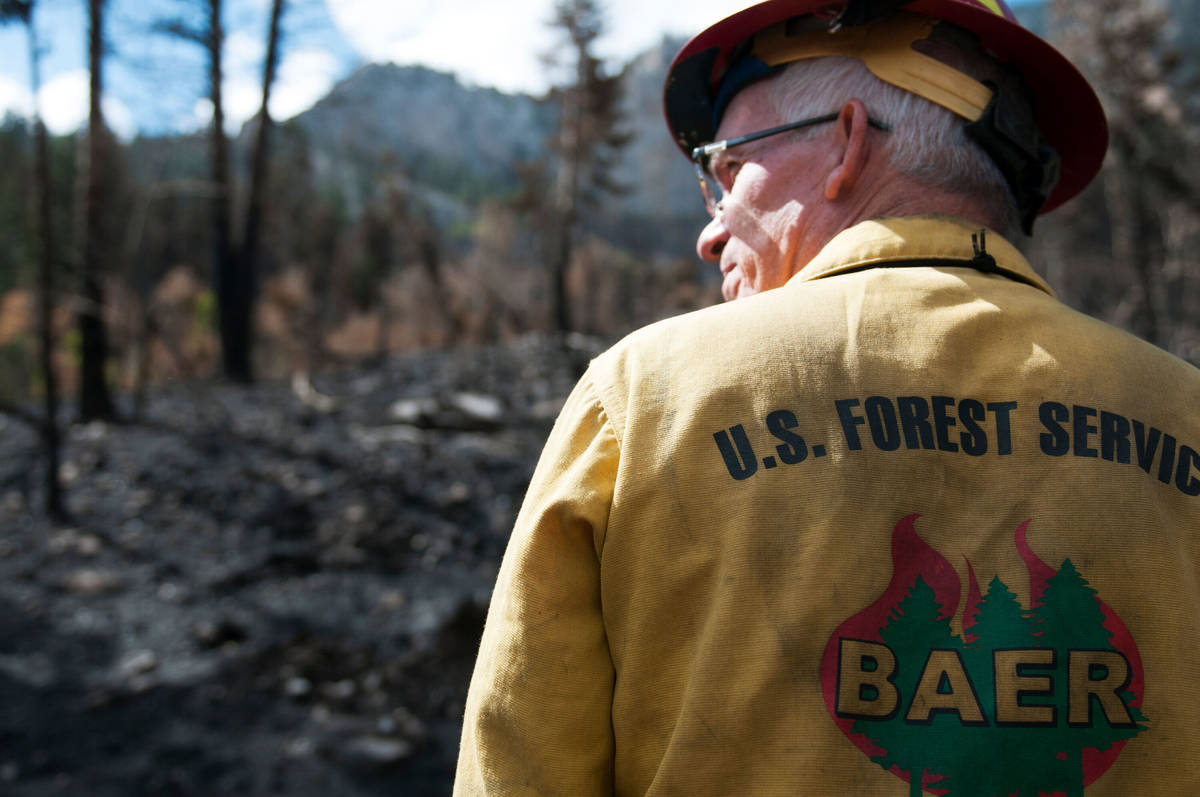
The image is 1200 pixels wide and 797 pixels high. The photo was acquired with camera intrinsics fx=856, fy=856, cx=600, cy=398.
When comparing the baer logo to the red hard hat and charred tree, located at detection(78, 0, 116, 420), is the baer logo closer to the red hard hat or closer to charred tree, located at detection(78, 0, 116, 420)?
the red hard hat

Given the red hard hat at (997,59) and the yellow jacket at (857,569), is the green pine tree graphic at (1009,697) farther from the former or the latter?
the red hard hat at (997,59)

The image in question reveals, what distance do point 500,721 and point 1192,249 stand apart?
72.8ft

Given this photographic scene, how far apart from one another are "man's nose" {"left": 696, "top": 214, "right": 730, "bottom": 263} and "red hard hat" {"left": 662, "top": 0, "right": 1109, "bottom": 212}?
32 cm

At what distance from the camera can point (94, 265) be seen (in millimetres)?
9141

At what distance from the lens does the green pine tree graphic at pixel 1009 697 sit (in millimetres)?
1018

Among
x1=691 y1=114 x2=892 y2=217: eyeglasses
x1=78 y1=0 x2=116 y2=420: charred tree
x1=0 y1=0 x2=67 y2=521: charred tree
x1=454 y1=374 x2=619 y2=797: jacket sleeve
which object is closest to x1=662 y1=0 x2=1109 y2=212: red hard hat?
x1=691 y1=114 x2=892 y2=217: eyeglasses

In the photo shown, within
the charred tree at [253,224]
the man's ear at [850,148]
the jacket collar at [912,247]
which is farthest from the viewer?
the charred tree at [253,224]

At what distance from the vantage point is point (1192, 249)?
61.3 feet

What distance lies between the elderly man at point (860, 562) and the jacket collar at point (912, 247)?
0.15 ft

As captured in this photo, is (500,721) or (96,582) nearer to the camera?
(500,721)

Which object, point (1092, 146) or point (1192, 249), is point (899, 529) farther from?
point (1192, 249)

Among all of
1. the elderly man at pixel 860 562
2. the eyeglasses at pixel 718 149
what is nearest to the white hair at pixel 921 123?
the eyeglasses at pixel 718 149

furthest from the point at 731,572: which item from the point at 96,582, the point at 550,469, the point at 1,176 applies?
the point at 1,176

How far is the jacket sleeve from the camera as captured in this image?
110 centimetres
